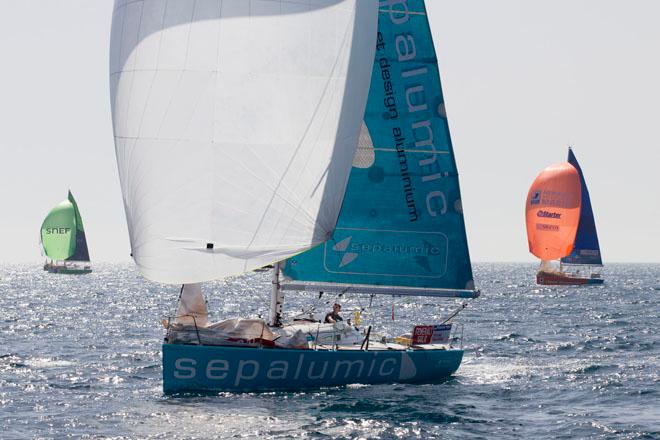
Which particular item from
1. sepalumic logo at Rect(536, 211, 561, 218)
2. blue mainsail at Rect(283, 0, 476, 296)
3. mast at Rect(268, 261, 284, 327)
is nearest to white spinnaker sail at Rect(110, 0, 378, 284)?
mast at Rect(268, 261, 284, 327)

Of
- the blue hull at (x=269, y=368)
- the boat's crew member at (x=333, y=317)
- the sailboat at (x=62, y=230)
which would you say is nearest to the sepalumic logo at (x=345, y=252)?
the boat's crew member at (x=333, y=317)

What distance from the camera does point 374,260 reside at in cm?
2488

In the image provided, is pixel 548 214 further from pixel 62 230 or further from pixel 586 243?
pixel 62 230

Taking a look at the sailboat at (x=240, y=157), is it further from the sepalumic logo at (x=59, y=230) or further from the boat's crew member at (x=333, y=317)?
the sepalumic logo at (x=59, y=230)

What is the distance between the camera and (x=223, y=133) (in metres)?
20.4

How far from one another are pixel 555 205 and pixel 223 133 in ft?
183

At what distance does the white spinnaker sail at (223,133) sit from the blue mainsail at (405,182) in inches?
151

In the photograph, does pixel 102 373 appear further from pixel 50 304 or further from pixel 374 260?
pixel 50 304

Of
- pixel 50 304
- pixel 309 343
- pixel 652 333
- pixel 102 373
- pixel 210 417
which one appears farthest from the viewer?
pixel 50 304

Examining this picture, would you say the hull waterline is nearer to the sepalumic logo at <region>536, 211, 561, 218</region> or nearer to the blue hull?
the sepalumic logo at <region>536, 211, 561, 218</region>

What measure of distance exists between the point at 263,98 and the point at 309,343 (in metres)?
5.84

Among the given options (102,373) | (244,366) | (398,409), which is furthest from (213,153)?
(102,373)

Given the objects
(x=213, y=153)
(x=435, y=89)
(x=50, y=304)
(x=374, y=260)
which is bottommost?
(x=50, y=304)

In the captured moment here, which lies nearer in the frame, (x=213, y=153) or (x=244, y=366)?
(x=213, y=153)
